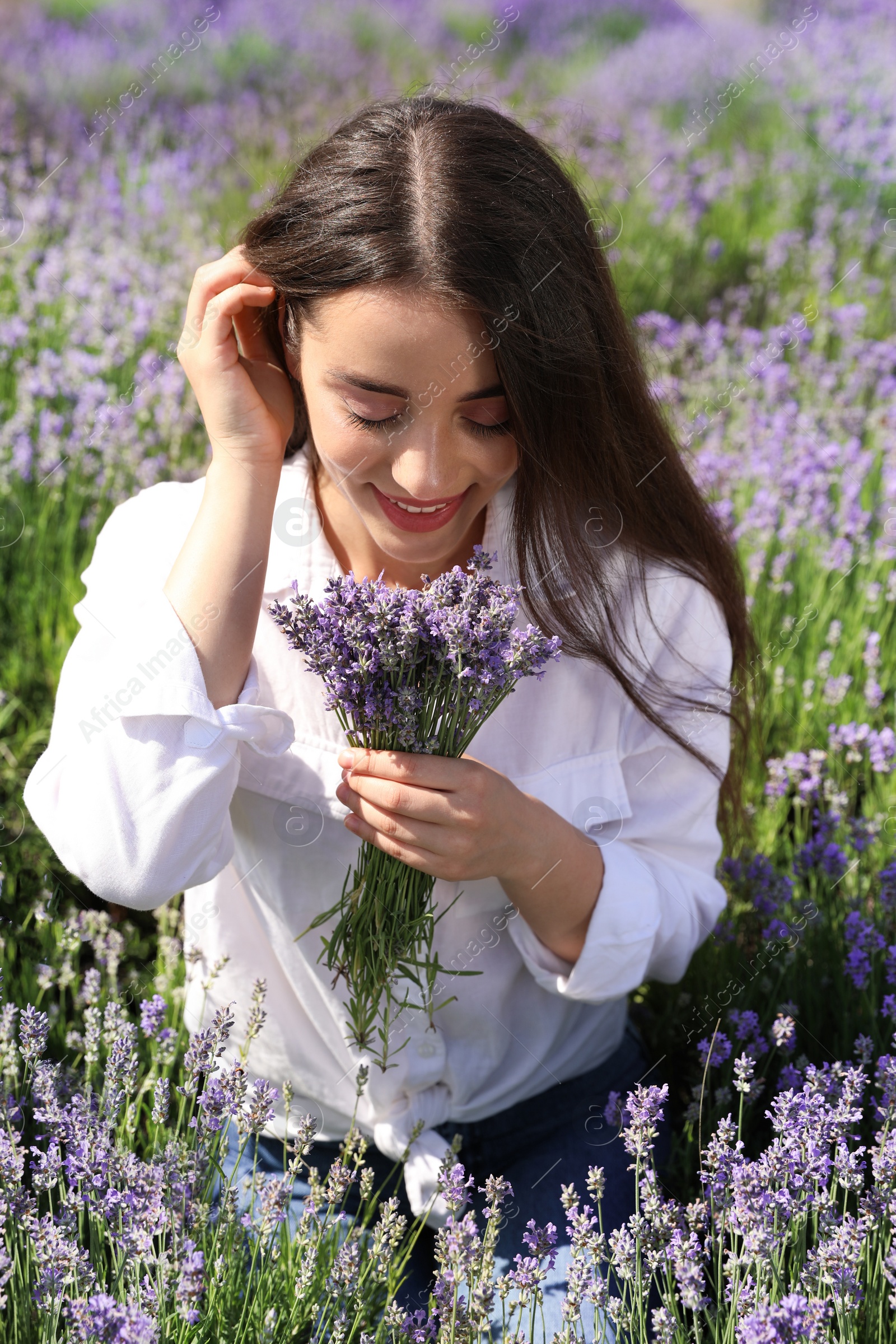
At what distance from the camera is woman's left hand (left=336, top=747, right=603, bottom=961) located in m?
1.42

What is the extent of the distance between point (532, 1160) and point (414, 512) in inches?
43.6

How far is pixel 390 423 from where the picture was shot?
1574mm

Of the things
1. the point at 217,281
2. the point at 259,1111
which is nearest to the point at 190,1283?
the point at 259,1111

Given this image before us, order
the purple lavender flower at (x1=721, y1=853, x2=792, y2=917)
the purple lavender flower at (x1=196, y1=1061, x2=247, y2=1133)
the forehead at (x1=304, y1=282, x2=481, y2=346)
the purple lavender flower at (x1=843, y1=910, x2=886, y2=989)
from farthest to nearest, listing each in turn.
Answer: the purple lavender flower at (x1=721, y1=853, x2=792, y2=917) → the purple lavender flower at (x1=843, y1=910, x2=886, y2=989) → the forehead at (x1=304, y1=282, x2=481, y2=346) → the purple lavender flower at (x1=196, y1=1061, x2=247, y2=1133)

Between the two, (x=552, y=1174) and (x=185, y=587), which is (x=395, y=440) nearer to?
(x=185, y=587)

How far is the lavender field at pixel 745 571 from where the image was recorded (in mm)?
1357

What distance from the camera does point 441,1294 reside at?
1367 millimetres

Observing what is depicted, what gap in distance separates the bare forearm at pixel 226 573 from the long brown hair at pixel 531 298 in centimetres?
25
